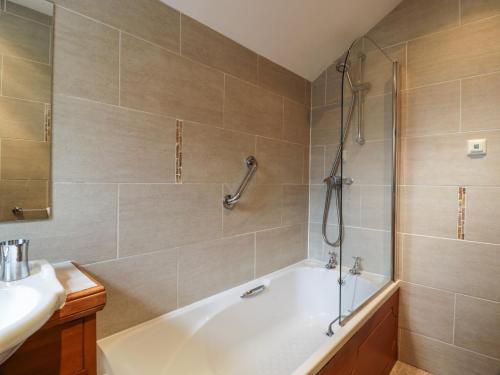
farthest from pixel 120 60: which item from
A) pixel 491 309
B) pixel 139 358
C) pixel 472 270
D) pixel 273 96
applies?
pixel 491 309

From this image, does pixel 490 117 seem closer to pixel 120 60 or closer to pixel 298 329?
pixel 298 329

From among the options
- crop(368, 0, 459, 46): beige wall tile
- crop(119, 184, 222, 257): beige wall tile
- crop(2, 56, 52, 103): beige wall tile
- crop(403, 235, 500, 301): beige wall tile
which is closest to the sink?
crop(119, 184, 222, 257): beige wall tile

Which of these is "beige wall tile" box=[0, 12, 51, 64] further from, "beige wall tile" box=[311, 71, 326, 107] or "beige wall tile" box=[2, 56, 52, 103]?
"beige wall tile" box=[311, 71, 326, 107]

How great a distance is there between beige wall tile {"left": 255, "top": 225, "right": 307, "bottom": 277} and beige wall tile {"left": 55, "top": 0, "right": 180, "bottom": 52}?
4.20 ft

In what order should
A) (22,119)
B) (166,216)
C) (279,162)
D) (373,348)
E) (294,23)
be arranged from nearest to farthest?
(22,119) < (166,216) < (373,348) < (294,23) < (279,162)

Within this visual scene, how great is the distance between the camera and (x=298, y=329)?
74.2 inches

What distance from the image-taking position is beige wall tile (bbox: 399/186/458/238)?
5.59 ft

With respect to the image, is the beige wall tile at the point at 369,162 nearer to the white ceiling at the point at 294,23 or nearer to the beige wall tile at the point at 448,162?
the beige wall tile at the point at 448,162

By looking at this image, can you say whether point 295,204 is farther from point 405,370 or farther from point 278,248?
point 405,370

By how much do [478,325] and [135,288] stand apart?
6.53 feet

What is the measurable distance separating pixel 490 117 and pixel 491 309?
113 centimetres

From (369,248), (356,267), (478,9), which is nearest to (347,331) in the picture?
(356,267)

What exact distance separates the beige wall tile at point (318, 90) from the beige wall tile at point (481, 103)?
941 millimetres

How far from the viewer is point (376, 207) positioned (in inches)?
73.4
